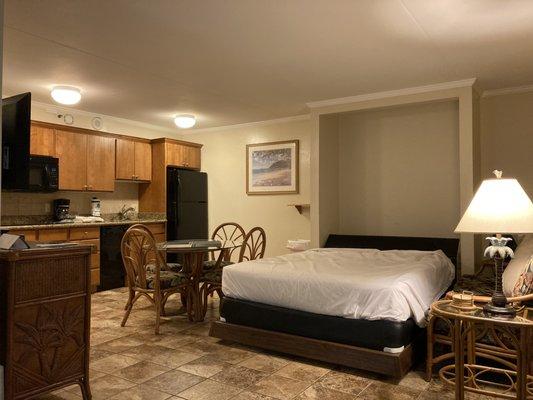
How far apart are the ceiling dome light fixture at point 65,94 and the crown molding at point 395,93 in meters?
2.70

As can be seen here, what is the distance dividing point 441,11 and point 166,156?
4.63 meters

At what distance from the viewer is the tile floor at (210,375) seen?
8.40ft

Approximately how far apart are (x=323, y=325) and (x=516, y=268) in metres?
1.37

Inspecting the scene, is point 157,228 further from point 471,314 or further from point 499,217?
point 499,217

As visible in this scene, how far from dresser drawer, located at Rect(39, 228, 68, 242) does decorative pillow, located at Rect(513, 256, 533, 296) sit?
185 inches

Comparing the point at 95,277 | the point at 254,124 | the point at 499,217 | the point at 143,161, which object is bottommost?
the point at 95,277

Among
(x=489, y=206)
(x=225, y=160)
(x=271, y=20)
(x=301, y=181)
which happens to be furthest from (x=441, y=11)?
(x=225, y=160)

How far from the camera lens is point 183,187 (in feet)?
21.7

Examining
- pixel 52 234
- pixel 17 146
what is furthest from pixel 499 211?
pixel 52 234

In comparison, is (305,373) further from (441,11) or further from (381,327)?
(441,11)

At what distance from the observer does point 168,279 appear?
396 centimetres

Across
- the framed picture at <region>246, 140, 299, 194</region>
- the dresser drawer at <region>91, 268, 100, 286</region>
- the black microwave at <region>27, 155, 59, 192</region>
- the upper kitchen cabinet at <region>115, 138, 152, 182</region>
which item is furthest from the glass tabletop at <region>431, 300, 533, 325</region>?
the upper kitchen cabinet at <region>115, 138, 152, 182</region>

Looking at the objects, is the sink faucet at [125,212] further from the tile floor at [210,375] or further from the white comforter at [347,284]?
the white comforter at [347,284]

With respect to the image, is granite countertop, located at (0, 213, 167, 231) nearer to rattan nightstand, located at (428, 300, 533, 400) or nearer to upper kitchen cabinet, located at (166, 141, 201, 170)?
upper kitchen cabinet, located at (166, 141, 201, 170)
